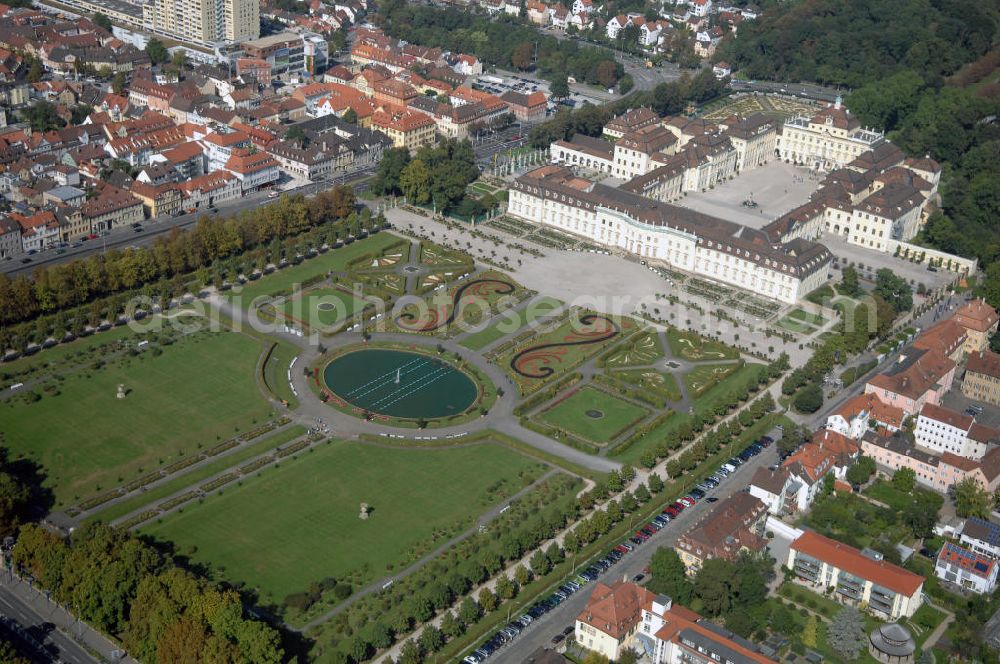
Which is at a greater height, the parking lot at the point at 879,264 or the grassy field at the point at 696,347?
the parking lot at the point at 879,264

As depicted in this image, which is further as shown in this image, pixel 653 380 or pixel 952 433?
pixel 653 380

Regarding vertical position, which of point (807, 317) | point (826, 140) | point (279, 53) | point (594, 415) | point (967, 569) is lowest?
point (594, 415)

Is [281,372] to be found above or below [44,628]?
above

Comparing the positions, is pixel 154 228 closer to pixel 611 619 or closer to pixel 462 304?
pixel 462 304

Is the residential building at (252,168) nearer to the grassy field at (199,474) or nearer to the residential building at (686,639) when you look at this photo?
the grassy field at (199,474)

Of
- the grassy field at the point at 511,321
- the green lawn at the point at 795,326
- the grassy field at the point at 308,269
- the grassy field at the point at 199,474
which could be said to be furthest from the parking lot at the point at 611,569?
the grassy field at the point at 308,269

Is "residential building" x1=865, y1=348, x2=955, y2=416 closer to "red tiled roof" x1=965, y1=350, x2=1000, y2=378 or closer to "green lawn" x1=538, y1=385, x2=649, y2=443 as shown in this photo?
"red tiled roof" x1=965, y1=350, x2=1000, y2=378

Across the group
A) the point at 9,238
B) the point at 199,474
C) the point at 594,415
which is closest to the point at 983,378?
the point at 594,415
